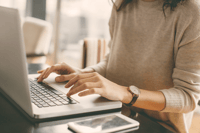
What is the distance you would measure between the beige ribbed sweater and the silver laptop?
0.31 meters

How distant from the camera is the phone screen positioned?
0.38 m

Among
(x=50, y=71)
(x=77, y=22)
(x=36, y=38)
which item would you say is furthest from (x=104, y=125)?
(x=77, y=22)

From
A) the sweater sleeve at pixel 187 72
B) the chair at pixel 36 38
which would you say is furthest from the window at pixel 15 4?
the sweater sleeve at pixel 187 72

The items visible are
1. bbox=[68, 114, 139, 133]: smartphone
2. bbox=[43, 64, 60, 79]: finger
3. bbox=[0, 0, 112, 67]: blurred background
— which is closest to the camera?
bbox=[68, 114, 139, 133]: smartphone

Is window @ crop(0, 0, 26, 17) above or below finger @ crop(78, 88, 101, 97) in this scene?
above

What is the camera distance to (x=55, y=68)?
801 mm

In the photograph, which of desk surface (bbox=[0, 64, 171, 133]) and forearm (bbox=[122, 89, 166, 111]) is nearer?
desk surface (bbox=[0, 64, 171, 133])

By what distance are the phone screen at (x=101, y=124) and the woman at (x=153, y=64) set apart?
11cm

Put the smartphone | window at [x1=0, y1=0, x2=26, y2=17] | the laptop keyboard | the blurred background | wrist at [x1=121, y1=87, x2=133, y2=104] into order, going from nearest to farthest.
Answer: the smartphone < the laptop keyboard < wrist at [x1=121, y1=87, x2=133, y2=104] < window at [x1=0, y1=0, x2=26, y2=17] < the blurred background

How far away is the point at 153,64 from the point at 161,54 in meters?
0.06

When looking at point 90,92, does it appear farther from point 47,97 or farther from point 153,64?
point 153,64

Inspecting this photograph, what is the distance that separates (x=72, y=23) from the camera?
3.51 meters

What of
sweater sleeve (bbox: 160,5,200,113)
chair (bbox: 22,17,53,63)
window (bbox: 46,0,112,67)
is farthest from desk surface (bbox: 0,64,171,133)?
window (bbox: 46,0,112,67)

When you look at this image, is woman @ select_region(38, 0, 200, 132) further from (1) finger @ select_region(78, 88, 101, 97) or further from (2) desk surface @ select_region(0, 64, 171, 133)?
(2) desk surface @ select_region(0, 64, 171, 133)
